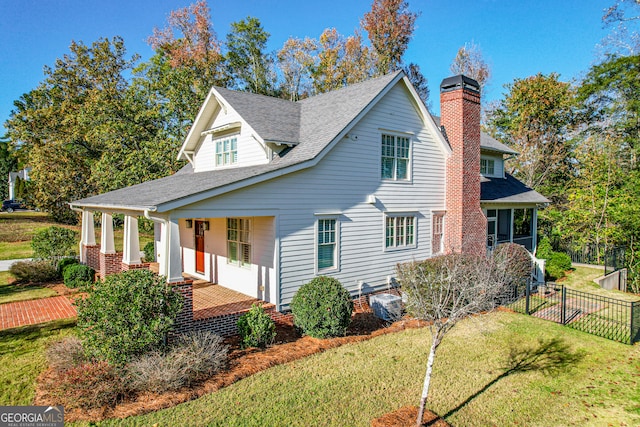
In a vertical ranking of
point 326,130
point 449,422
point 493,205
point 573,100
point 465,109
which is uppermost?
point 573,100

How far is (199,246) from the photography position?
14641mm

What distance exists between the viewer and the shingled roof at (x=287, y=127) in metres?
10.1

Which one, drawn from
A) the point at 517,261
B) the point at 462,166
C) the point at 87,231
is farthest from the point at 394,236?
the point at 87,231

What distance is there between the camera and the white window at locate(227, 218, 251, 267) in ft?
38.3

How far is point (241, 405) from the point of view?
247 inches

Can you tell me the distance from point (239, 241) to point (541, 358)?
341 inches

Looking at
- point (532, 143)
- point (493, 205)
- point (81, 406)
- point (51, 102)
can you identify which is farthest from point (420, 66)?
point (81, 406)

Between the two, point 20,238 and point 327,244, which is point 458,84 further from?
point 20,238

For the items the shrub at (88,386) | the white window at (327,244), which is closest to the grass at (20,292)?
the shrub at (88,386)

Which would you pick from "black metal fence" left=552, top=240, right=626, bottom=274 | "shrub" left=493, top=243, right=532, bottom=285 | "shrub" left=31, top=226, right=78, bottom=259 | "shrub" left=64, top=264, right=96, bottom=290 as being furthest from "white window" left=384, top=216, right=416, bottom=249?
"shrub" left=31, top=226, right=78, bottom=259

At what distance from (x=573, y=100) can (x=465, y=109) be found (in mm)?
20197

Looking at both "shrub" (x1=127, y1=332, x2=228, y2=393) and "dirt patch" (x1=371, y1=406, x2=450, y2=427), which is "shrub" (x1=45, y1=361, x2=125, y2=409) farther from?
"dirt patch" (x1=371, y1=406, x2=450, y2=427)

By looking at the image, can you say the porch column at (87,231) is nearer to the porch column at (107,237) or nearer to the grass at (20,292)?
the grass at (20,292)

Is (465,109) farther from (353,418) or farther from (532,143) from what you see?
(532,143)
